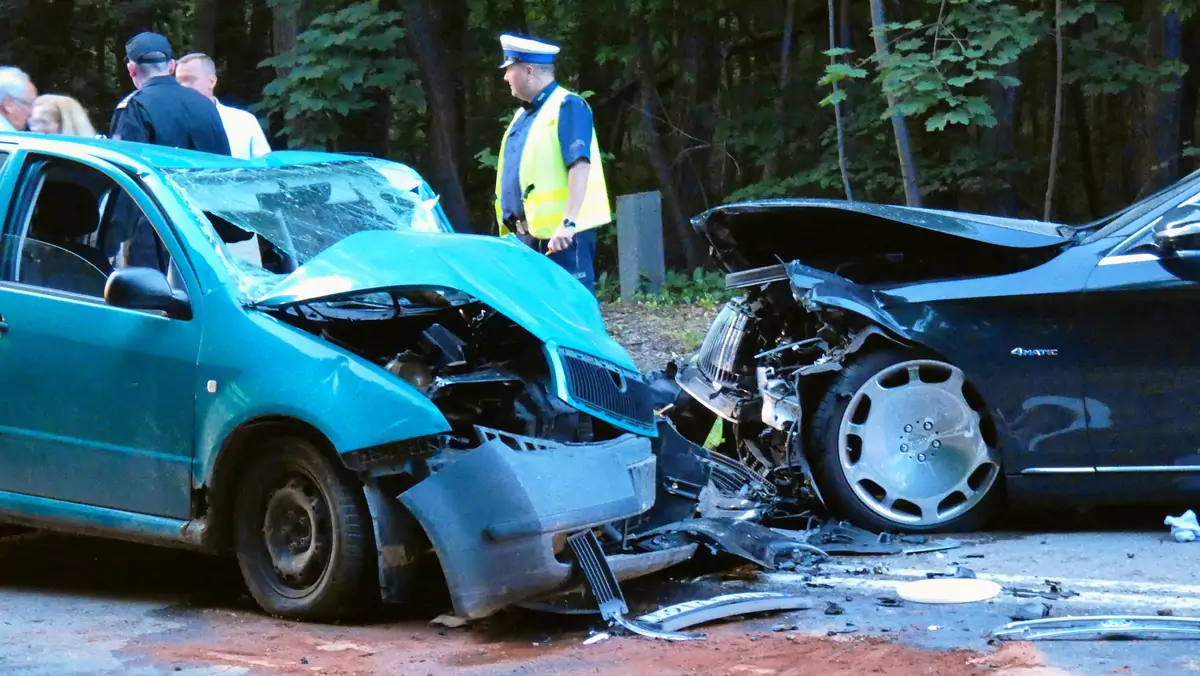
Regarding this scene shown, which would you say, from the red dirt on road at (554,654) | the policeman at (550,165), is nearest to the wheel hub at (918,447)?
the red dirt on road at (554,654)

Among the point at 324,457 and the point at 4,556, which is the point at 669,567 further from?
the point at 4,556

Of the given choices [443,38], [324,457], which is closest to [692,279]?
[443,38]

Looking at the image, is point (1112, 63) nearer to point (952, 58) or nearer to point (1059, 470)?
point (952, 58)

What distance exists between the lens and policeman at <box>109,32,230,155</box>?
7000 millimetres

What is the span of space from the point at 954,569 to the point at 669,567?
1.11m

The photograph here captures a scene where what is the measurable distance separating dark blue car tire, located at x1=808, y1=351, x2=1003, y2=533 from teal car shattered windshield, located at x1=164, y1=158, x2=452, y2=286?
2.05 metres

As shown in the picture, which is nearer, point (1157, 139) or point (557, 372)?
point (557, 372)

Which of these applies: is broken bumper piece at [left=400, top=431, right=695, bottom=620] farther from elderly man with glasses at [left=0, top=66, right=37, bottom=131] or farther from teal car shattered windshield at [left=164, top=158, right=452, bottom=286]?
elderly man with glasses at [left=0, top=66, right=37, bottom=131]

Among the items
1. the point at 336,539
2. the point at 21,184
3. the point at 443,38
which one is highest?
the point at 443,38

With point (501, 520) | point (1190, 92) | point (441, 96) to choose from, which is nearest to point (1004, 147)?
point (1190, 92)

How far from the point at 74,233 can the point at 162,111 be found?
1.53 metres

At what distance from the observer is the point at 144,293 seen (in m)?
5.07

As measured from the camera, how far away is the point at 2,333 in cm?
554

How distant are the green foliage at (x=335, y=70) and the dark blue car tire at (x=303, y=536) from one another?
10.2 metres
